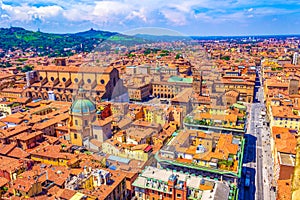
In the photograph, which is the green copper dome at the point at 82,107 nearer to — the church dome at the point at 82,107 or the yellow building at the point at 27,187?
the church dome at the point at 82,107

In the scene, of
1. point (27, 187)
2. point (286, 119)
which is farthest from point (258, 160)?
point (27, 187)

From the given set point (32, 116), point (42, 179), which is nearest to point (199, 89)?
point (42, 179)

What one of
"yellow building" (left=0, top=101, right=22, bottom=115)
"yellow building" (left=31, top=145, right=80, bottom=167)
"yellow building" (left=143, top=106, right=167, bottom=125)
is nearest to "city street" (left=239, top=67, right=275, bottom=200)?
"yellow building" (left=143, top=106, right=167, bottom=125)

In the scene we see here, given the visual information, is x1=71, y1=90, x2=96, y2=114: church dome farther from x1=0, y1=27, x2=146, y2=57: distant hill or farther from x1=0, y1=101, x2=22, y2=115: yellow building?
x1=0, y1=27, x2=146, y2=57: distant hill

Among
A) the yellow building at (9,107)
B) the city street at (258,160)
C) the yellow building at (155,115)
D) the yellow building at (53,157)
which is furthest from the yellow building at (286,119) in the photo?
the yellow building at (9,107)

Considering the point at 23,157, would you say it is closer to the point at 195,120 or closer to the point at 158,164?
the point at 158,164

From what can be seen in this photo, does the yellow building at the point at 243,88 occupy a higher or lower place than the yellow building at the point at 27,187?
higher

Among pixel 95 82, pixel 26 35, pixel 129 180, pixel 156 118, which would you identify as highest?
pixel 26 35

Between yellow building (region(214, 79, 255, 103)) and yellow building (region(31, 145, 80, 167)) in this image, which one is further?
yellow building (region(214, 79, 255, 103))

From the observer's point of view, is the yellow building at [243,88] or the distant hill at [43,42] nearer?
the yellow building at [243,88]

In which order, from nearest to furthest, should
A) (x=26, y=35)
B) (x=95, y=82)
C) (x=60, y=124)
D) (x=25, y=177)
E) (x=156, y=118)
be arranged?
(x=25, y=177)
(x=156, y=118)
(x=60, y=124)
(x=95, y=82)
(x=26, y=35)

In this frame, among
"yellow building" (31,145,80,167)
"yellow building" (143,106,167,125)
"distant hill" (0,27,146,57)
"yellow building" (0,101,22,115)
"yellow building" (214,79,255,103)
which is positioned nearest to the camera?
"yellow building" (31,145,80,167)
